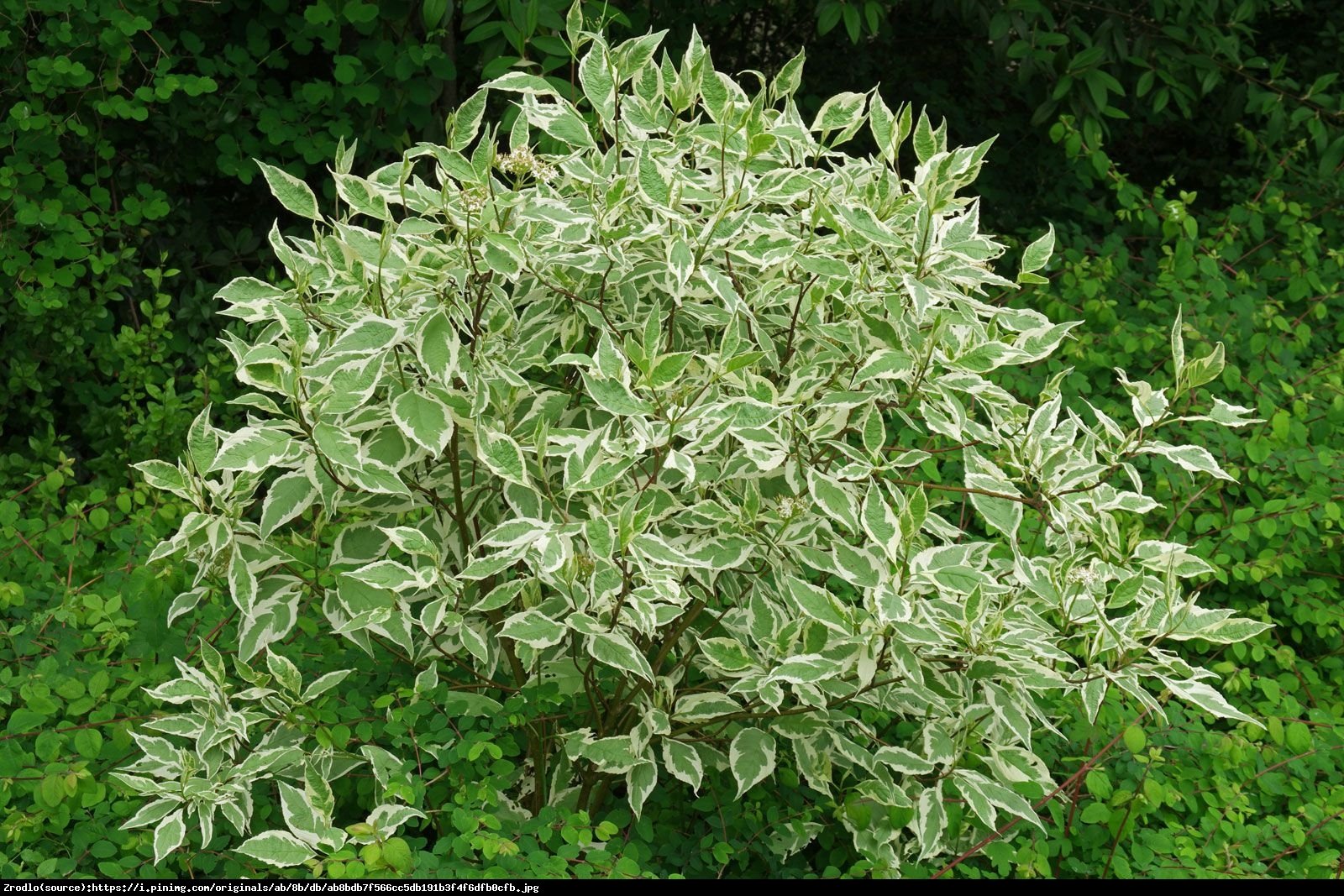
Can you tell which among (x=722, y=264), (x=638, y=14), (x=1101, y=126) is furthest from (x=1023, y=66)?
(x=722, y=264)

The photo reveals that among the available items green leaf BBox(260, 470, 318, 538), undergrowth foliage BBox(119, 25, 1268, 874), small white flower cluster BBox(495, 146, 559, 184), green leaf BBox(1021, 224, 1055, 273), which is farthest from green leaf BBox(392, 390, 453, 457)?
green leaf BBox(1021, 224, 1055, 273)

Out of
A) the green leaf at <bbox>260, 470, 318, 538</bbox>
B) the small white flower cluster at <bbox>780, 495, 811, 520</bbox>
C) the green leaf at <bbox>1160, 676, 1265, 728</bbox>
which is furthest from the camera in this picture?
the small white flower cluster at <bbox>780, 495, 811, 520</bbox>

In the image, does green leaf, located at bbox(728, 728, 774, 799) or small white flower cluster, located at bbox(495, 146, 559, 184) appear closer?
small white flower cluster, located at bbox(495, 146, 559, 184)

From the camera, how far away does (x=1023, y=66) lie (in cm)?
461

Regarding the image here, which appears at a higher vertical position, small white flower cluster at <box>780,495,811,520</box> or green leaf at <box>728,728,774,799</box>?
small white flower cluster at <box>780,495,811,520</box>

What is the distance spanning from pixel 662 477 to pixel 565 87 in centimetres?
150

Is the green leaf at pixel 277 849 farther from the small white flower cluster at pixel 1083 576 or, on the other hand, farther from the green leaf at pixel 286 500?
the small white flower cluster at pixel 1083 576

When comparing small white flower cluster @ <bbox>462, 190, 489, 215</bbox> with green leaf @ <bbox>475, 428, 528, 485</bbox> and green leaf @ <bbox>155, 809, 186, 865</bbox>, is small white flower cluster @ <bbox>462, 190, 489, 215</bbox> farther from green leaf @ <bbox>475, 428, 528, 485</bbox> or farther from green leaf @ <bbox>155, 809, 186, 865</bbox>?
green leaf @ <bbox>155, 809, 186, 865</bbox>

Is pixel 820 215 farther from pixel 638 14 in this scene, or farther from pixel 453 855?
pixel 638 14

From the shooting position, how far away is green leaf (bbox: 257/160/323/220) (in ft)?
7.16

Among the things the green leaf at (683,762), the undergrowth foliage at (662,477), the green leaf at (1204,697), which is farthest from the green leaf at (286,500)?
the green leaf at (1204,697)

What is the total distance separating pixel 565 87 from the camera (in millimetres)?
3367

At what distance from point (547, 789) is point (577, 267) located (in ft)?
3.45

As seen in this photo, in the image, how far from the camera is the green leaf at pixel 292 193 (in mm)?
2182
